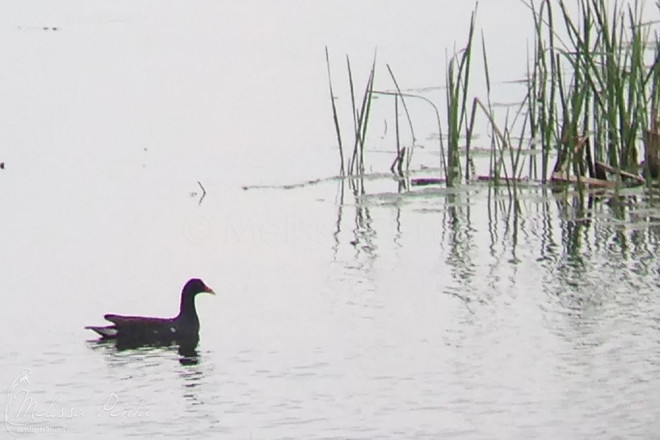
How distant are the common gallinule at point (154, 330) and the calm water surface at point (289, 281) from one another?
0.32 ft

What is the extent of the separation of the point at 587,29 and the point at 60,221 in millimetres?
3987

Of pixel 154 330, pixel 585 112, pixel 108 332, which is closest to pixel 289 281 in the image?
pixel 154 330

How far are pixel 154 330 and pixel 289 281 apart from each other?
4.48ft

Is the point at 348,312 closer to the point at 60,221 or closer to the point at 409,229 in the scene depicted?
the point at 409,229

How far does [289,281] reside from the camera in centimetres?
1069

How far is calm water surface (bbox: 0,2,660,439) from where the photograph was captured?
25.8ft

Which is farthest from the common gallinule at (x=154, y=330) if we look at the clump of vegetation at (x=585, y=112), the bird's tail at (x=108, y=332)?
the clump of vegetation at (x=585, y=112)

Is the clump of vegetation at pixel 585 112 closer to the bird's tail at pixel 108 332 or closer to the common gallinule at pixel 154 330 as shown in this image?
the common gallinule at pixel 154 330

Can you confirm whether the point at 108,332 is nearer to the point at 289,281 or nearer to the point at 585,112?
the point at 289,281

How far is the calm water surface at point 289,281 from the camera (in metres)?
7.86

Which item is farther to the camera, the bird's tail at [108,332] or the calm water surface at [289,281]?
the bird's tail at [108,332]

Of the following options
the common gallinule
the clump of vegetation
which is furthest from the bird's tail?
the clump of vegetation

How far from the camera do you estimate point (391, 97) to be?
714 inches

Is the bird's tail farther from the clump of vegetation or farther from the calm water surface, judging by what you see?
the clump of vegetation
